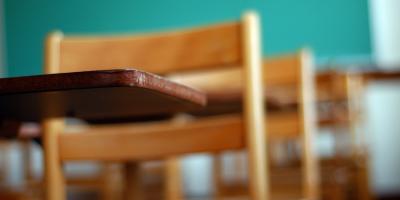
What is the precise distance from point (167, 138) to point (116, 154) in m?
0.13

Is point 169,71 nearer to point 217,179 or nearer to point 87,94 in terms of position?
point 87,94

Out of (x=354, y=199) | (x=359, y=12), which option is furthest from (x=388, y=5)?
(x=354, y=199)

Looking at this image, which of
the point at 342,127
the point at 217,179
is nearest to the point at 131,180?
the point at 217,179

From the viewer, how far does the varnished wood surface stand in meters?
0.64

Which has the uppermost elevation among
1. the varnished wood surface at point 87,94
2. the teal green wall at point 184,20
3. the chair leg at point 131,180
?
the teal green wall at point 184,20

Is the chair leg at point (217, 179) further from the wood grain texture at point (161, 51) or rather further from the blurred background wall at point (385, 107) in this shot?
the blurred background wall at point (385, 107)

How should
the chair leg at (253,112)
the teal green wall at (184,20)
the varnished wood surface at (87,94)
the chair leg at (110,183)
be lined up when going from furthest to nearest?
the teal green wall at (184,20) < the chair leg at (110,183) < the chair leg at (253,112) < the varnished wood surface at (87,94)

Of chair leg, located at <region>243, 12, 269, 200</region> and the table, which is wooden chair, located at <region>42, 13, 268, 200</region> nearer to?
chair leg, located at <region>243, 12, 269, 200</region>

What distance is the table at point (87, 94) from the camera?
64cm

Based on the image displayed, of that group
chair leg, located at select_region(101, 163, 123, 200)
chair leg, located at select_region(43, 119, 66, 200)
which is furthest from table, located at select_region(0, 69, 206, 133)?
chair leg, located at select_region(101, 163, 123, 200)

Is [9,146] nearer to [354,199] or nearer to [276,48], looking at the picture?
[276,48]

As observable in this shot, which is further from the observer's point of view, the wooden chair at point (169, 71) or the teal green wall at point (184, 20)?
the teal green wall at point (184, 20)

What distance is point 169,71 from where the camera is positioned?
4.04 feet

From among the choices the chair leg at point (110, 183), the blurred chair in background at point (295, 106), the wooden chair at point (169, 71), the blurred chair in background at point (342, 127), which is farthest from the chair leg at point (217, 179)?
the wooden chair at point (169, 71)
